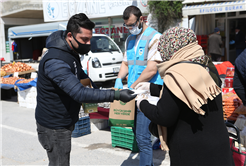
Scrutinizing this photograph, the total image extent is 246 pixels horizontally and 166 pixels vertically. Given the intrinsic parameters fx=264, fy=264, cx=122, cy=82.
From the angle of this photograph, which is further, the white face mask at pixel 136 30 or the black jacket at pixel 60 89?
the white face mask at pixel 136 30

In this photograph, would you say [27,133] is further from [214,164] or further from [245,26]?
[245,26]

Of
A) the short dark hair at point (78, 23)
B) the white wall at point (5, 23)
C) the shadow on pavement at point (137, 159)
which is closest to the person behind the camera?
the short dark hair at point (78, 23)

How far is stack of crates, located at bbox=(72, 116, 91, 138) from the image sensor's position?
545 cm

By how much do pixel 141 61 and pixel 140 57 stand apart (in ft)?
0.17

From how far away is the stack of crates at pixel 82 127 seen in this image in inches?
215

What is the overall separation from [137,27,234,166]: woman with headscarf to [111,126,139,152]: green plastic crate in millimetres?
2604

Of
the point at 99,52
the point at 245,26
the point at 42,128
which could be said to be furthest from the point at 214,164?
the point at 245,26

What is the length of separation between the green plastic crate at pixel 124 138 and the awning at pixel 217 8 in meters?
8.03

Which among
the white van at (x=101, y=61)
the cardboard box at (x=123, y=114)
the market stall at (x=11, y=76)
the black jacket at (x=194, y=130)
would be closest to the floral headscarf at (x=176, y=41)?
the black jacket at (x=194, y=130)

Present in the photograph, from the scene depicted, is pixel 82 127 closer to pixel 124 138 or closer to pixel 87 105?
pixel 124 138

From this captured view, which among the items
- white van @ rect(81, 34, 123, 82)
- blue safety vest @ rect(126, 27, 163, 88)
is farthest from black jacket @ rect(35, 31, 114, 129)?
white van @ rect(81, 34, 123, 82)

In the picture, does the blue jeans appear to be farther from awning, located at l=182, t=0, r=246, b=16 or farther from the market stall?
awning, located at l=182, t=0, r=246, b=16

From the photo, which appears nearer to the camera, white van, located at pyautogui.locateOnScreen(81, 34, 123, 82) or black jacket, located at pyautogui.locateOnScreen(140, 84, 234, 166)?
black jacket, located at pyautogui.locateOnScreen(140, 84, 234, 166)

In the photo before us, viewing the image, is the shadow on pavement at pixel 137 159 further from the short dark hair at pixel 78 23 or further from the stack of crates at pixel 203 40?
the stack of crates at pixel 203 40
